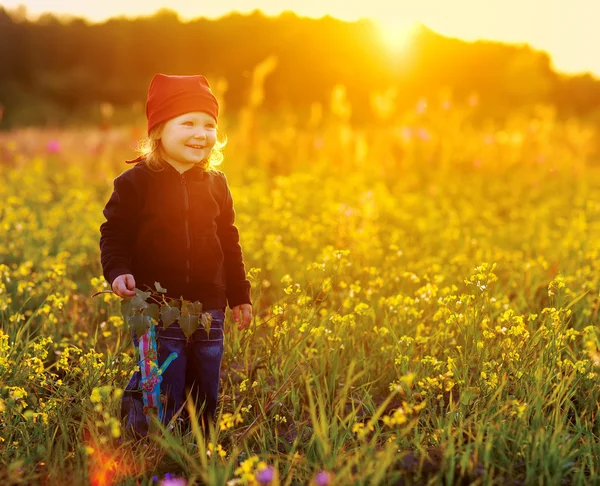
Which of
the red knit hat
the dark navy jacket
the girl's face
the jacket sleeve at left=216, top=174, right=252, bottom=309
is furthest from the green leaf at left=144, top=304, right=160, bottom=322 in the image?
the red knit hat

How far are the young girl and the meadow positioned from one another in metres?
0.21

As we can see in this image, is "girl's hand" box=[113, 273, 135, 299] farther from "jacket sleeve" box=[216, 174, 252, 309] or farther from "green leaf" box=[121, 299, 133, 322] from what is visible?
"jacket sleeve" box=[216, 174, 252, 309]

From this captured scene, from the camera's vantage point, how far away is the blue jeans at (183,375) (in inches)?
111

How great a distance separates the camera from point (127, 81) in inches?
1223

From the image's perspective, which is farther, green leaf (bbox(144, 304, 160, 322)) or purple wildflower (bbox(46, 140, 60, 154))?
purple wildflower (bbox(46, 140, 60, 154))

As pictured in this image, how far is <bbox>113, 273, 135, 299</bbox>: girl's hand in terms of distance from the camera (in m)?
2.64

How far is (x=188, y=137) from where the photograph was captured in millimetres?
2814

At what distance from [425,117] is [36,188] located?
6.28m

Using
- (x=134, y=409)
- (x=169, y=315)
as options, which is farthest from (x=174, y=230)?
(x=134, y=409)

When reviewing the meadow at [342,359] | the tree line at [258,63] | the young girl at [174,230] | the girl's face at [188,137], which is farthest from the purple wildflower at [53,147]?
the tree line at [258,63]

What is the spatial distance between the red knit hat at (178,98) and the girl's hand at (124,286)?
696 millimetres

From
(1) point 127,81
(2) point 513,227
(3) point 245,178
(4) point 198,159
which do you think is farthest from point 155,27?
(4) point 198,159

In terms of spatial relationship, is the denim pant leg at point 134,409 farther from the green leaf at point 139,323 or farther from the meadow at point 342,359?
the green leaf at point 139,323

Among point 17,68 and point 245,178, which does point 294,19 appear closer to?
point 17,68
